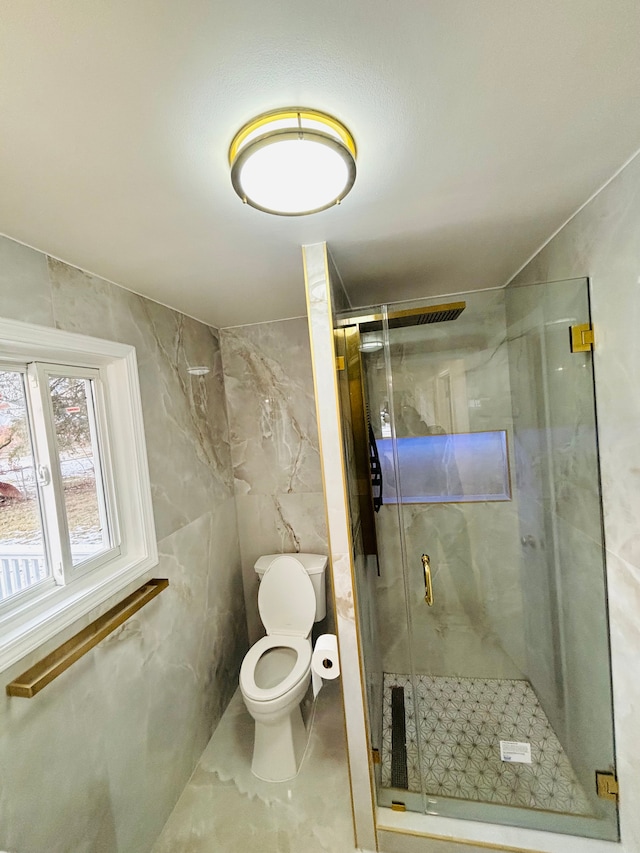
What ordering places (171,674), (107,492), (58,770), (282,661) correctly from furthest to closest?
(282,661) < (171,674) < (107,492) < (58,770)

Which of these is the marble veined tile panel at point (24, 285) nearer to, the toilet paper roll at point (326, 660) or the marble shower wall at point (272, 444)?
the marble shower wall at point (272, 444)

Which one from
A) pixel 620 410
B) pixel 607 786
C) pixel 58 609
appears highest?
pixel 620 410

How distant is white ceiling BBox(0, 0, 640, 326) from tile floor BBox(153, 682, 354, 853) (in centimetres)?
234

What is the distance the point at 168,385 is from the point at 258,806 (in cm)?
198

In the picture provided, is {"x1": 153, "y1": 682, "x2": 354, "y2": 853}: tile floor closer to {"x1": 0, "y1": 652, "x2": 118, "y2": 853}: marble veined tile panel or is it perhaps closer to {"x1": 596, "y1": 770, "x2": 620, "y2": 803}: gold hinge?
{"x1": 0, "y1": 652, "x2": 118, "y2": 853}: marble veined tile panel

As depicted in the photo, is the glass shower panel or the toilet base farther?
the toilet base

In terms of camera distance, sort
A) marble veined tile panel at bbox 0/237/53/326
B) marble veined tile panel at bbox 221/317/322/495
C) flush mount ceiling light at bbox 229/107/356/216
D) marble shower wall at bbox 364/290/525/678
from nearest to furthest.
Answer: flush mount ceiling light at bbox 229/107/356/216 < marble veined tile panel at bbox 0/237/53/326 < marble shower wall at bbox 364/290/525/678 < marble veined tile panel at bbox 221/317/322/495

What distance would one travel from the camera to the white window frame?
3.69 ft

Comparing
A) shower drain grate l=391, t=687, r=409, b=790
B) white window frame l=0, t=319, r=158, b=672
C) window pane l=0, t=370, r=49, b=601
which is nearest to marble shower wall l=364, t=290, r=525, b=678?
shower drain grate l=391, t=687, r=409, b=790

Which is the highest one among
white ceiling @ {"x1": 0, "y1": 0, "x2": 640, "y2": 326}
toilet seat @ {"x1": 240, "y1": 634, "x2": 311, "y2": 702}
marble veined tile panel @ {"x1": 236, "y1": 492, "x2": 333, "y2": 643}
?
white ceiling @ {"x1": 0, "y1": 0, "x2": 640, "y2": 326}

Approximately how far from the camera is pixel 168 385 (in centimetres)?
186

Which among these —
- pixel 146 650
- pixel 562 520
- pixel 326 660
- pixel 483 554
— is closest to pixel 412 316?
pixel 562 520

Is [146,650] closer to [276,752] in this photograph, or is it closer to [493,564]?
[276,752]

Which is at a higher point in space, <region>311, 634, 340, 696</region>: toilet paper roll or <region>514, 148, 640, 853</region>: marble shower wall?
<region>514, 148, 640, 853</region>: marble shower wall
